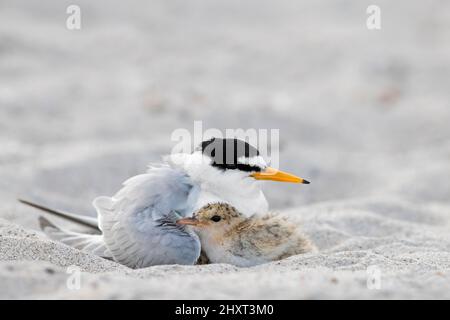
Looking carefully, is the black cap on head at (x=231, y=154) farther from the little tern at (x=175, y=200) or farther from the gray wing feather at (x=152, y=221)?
the gray wing feather at (x=152, y=221)

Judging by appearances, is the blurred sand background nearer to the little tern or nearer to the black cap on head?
the little tern

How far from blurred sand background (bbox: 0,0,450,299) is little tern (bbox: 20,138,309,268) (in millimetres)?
263

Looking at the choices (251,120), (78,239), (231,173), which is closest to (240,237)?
(231,173)

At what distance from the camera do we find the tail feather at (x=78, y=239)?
347 cm

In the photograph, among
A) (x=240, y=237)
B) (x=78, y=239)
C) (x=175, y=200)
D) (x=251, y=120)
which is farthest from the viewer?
(x=251, y=120)

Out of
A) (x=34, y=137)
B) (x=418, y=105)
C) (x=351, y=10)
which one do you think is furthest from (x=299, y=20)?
(x=34, y=137)

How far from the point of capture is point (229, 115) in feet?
20.3

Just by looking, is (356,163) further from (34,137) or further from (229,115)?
(34,137)

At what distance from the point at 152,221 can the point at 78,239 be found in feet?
1.89

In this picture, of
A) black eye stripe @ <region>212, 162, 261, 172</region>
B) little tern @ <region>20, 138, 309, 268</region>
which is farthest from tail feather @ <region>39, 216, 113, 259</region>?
black eye stripe @ <region>212, 162, 261, 172</region>

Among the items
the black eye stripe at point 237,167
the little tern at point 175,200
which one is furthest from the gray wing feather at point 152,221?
the black eye stripe at point 237,167

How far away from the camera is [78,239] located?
3.66 metres

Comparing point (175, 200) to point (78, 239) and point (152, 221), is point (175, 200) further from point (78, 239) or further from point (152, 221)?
point (78, 239)

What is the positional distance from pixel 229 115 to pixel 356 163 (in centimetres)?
116
